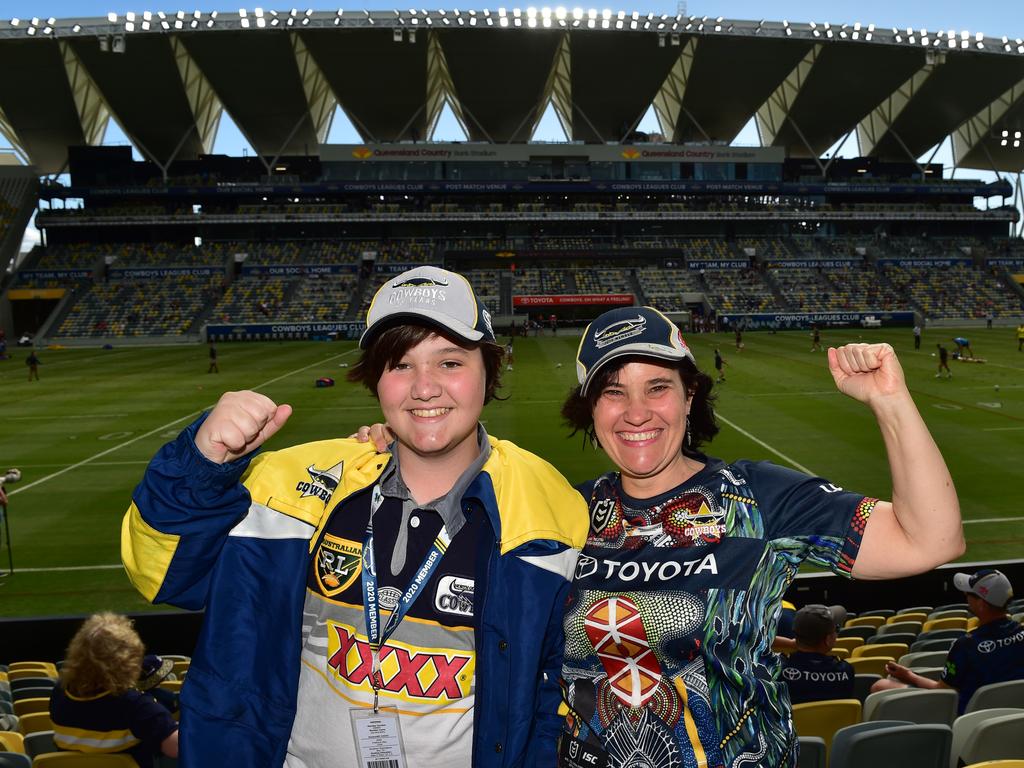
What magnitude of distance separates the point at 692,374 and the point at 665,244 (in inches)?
3308

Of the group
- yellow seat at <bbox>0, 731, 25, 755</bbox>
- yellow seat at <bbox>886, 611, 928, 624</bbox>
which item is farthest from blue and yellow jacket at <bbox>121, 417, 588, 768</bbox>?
yellow seat at <bbox>886, 611, 928, 624</bbox>

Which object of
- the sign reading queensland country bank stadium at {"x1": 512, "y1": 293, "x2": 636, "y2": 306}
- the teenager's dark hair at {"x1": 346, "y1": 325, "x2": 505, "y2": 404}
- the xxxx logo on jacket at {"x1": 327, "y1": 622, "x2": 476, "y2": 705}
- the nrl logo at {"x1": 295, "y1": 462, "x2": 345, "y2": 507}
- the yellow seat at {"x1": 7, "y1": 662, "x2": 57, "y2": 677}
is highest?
the sign reading queensland country bank stadium at {"x1": 512, "y1": 293, "x2": 636, "y2": 306}

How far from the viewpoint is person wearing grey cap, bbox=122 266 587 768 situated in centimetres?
250

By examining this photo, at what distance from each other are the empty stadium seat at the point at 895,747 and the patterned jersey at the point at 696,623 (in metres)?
0.65

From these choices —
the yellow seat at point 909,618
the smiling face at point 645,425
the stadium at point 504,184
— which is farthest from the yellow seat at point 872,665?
the stadium at point 504,184

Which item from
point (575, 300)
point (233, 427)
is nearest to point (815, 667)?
point (233, 427)

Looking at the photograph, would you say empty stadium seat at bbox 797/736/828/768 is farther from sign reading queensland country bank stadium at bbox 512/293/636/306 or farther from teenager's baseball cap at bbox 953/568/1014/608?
sign reading queensland country bank stadium at bbox 512/293/636/306

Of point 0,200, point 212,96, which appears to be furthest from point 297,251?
point 0,200

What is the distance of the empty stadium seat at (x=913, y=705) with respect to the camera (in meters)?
4.29

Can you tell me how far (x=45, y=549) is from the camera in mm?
13000

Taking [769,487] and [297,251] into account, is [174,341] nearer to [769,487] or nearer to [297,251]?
[297,251]

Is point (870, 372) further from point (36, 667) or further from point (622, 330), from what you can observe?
point (36, 667)

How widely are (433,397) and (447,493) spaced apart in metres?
0.38

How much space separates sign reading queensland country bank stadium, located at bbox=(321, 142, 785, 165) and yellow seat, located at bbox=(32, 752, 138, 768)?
3290 inches
